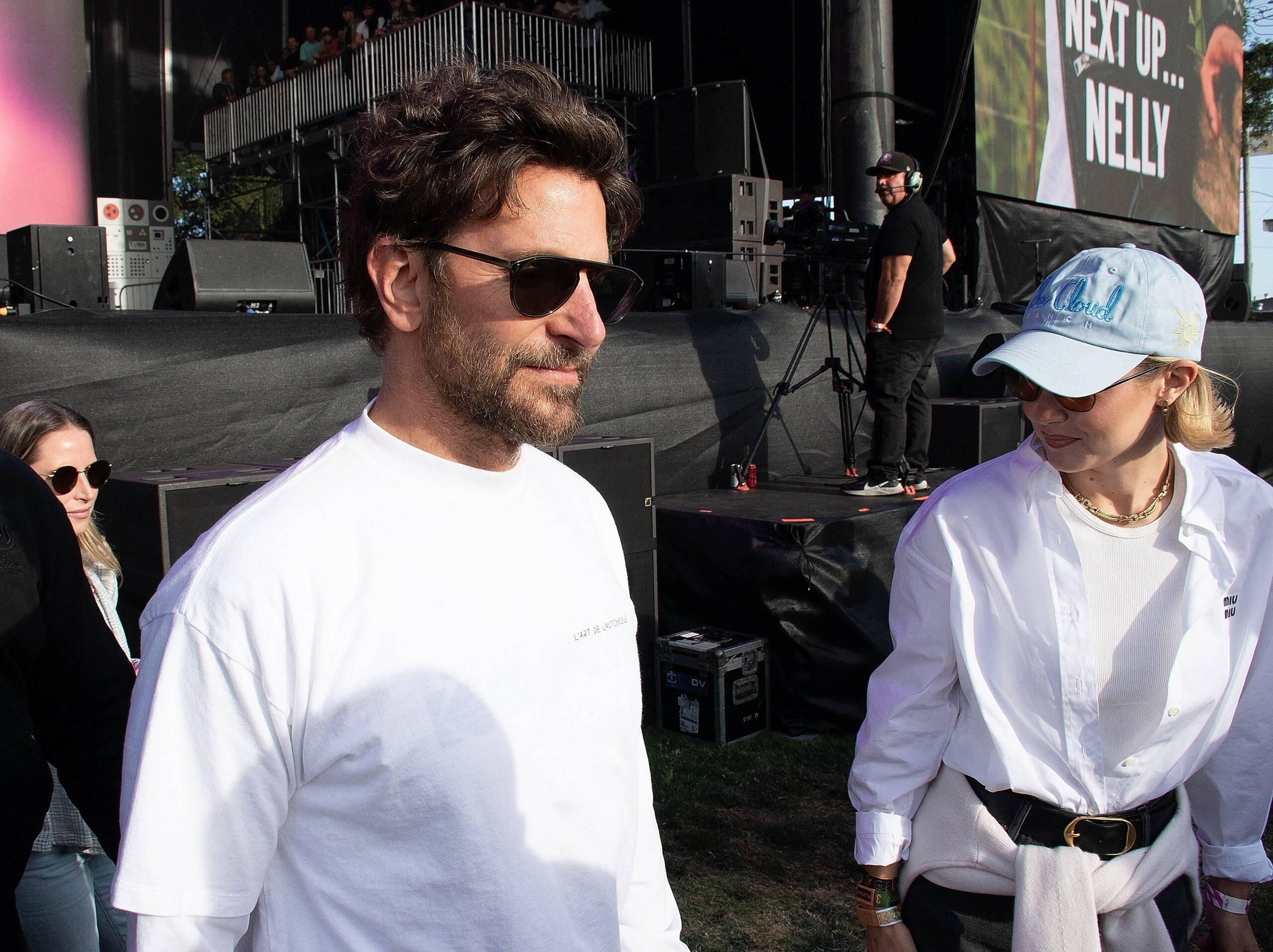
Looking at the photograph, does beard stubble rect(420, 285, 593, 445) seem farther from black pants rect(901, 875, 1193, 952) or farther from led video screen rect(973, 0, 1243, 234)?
led video screen rect(973, 0, 1243, 234)

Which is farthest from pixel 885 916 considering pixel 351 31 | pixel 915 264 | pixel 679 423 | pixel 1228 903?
pixel 351 31

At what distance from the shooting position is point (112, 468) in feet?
12.1

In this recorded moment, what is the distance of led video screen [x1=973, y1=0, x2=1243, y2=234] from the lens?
8.86 metres

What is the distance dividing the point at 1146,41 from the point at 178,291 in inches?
384

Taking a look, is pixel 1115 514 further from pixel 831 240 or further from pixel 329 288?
pixel 329 288

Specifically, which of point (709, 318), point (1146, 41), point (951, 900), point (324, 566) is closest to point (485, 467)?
point (324, 566)

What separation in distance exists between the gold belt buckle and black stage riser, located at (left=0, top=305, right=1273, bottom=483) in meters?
3.33

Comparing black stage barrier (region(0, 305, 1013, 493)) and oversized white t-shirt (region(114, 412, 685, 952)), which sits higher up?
black stage barrier (region(0, 305, 1013, 493))

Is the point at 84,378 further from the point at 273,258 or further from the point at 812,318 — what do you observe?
the point at 812,318

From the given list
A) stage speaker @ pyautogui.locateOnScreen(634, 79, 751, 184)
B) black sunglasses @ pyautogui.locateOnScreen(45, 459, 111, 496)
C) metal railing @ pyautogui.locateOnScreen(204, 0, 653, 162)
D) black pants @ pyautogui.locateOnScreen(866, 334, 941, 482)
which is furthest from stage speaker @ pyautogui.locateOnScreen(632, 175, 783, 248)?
black sunglasses @ pyautogui.locateOnScreen(45, 459, 111, 496)

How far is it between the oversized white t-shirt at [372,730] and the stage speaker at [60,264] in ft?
16.4

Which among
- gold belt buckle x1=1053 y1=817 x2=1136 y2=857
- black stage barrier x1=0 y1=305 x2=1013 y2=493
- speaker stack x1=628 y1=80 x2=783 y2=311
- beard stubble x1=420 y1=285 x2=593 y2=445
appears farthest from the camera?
speaker stack x1=628 y1=80 x2=783 y2=311

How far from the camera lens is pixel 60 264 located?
17.6 ft

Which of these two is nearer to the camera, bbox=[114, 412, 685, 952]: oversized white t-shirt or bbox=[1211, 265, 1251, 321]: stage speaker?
bbox=[114, 412, 685, 952]: oversized white t-shirt
